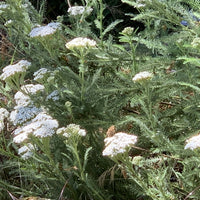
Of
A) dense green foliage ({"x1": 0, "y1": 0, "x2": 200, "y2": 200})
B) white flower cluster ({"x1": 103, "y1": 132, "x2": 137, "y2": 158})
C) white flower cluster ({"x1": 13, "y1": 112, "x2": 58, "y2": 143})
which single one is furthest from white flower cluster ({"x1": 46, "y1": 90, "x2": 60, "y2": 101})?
white flower cluster ({"x1": 103, "y1": 132, "x2": 137, "y2": 158})

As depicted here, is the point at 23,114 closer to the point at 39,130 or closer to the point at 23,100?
the point at 23,100

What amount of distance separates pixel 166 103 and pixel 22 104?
0.83m

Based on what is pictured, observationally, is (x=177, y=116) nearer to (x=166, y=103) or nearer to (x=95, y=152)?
(x=166, y=103)

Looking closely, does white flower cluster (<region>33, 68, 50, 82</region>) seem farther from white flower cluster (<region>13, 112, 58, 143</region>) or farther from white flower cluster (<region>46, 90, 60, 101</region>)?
white flower cluster (<region>13, 112, 58, 143</region>)

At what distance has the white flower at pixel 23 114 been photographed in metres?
1.83

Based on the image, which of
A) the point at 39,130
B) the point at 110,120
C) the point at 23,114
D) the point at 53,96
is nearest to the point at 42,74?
the point at 53,96

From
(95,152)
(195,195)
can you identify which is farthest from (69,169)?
(195,195)

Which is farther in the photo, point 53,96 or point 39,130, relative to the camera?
point 53,96

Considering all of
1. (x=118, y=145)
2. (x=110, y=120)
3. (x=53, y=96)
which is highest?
(x=118, y=145)

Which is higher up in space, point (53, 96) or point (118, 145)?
point (118, 145)

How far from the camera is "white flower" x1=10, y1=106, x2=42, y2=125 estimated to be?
1830 millimetres

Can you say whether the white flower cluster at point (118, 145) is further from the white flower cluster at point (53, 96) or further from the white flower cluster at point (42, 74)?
the white flower cluster at point (42, 74)

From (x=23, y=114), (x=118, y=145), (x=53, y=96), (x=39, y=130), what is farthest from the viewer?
(x=53, y=96)

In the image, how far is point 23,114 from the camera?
72.9 inches
